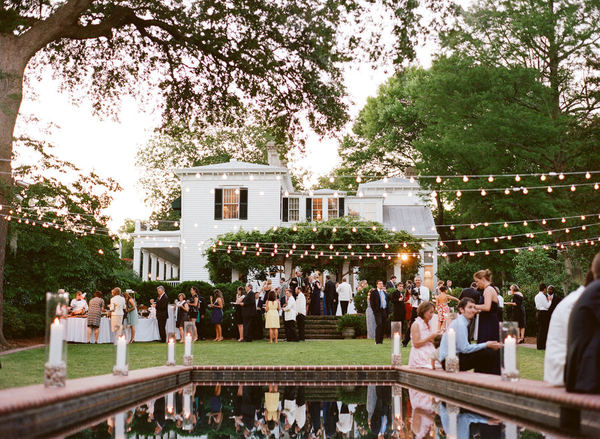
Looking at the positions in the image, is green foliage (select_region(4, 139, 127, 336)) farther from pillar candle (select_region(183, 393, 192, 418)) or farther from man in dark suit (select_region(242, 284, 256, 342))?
pillar candle (select_region(183, 393, 192, 418))

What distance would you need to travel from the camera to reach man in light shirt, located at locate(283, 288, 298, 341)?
2053 centimetres

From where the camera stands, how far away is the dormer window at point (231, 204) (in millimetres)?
34688

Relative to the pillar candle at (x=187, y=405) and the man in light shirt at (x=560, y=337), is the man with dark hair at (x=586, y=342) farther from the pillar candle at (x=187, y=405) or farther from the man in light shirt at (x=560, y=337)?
the pillar candle at (x=187, y=405)

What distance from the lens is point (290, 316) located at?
67.9ft

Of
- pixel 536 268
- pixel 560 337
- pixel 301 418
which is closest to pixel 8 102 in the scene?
pixel 301 418

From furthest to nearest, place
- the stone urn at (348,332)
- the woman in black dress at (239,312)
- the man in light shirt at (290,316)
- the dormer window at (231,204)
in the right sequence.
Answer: the dormer window at (231,204) → the stone urn at (348,332) → the woman in black dress at (239,312) → the man in light shirt at (290,316)

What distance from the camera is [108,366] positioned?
41.7 ft

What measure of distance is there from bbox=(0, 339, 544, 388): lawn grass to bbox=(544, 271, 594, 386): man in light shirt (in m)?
3.64

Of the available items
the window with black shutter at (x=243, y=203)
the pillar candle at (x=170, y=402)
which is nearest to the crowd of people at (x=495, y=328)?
the pillar candle at (x=170, y=402)

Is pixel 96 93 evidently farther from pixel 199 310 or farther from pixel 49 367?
pixel 49 367

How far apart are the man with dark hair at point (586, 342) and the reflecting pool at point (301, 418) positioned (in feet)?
2.03

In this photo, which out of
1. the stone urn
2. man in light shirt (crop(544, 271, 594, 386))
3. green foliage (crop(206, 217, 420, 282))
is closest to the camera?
man in light shirt (crop(544, 271, 594, 386))

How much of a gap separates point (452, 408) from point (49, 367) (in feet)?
14.5

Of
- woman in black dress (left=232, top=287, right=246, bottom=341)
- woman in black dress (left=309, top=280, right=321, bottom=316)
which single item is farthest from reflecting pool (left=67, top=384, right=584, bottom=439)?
woman in black dress (left=309, top=280, right=321, bottom=316)
